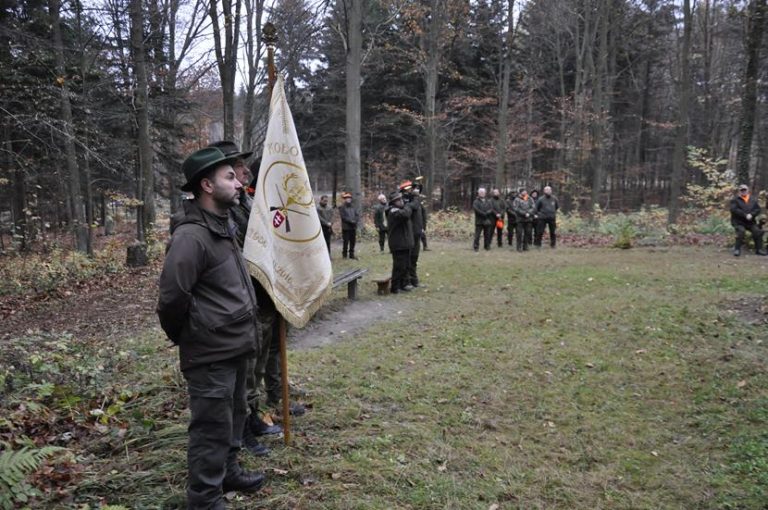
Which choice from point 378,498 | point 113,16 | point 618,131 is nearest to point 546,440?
point 378,498

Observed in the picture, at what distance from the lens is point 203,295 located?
2975 mm

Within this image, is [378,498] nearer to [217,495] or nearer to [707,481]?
[217,495]

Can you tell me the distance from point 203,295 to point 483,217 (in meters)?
14.0

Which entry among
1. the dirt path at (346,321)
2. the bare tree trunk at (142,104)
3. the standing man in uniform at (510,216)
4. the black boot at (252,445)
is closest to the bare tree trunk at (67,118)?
the bare tree trunk at (142,104)

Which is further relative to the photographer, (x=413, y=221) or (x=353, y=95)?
(x=353, y=95)

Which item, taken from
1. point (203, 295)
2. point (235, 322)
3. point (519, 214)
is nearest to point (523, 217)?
point (519, 214)

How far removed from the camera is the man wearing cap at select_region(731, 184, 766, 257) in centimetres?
1358

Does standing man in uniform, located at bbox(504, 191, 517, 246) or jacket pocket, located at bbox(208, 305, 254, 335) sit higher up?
standing man in uniform, located at bbox(504, 191, 517, 246)

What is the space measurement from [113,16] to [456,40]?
57.1ft

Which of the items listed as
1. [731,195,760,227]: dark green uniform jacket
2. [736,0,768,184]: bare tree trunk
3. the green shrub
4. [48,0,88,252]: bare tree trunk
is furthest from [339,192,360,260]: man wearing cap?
[736,0,768,184]: bare tree trunk

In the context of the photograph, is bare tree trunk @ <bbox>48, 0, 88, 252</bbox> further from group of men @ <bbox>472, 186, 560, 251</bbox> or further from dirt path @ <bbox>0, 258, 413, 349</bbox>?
group of men @ <bbox>472, 186, 560, 251</bbox>

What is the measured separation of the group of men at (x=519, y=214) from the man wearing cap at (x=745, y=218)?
491 centimetres

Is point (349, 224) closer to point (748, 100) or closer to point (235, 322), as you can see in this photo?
point (235, 322)

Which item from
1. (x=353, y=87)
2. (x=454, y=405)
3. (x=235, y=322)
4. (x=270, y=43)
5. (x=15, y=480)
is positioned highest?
(x=353, y=87)
